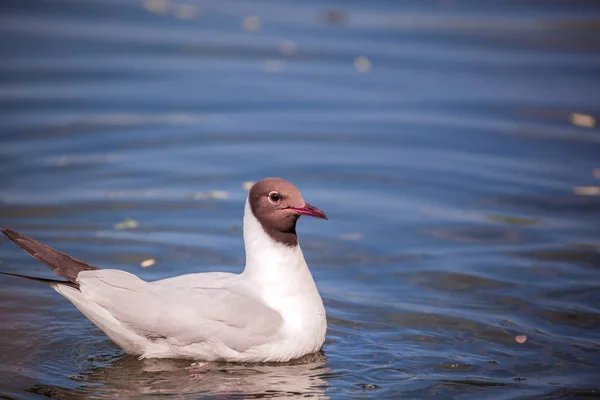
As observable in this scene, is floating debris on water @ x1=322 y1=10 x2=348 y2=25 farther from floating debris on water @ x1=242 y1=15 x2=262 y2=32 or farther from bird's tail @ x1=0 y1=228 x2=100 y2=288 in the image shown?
bird's tail @ x1=0 y1=228 x2=100 y2=288

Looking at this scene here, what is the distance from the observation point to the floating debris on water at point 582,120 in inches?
535

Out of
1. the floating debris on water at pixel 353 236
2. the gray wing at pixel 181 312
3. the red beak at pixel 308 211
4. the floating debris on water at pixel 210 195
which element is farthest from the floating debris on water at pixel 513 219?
the gray wing at pixel 181 312

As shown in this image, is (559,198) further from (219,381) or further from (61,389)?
(61,389)

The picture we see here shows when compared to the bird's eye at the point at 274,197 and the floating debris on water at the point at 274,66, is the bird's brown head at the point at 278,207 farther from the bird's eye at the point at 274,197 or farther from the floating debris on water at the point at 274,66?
the floating debris on water at the point at 274,66

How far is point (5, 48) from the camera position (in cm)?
1670

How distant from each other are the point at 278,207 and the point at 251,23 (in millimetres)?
11345

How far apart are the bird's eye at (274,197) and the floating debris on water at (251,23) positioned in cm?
1087

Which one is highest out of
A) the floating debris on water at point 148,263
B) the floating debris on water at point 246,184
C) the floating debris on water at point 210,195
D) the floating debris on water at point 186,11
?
the floating debris on water at point 186,11

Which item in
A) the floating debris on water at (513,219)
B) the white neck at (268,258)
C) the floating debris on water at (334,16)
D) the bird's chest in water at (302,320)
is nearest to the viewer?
the bird's chest in water at (302,320)

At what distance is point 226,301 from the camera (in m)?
7.25

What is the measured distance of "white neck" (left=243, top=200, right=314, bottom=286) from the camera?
7484mm

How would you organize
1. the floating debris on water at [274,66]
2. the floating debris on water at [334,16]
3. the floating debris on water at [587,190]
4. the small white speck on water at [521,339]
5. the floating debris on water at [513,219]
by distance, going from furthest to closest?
the floating debris on water at [334,16]
the floating debris on water at [274,66]
the floating debris on water at [587,190]
the floating debris on water at [513,219]
the small white speck on water at [521,339]

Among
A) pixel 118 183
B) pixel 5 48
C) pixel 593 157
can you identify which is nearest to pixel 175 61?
pixel 5 48

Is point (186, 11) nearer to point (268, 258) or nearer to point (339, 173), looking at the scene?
point (339, 173)
